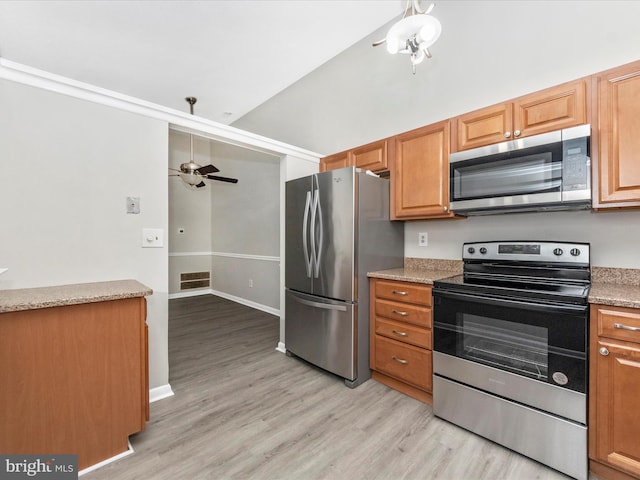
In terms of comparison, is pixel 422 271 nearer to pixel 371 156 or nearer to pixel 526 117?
pixel 371 156

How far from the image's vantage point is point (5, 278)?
1.62 metres

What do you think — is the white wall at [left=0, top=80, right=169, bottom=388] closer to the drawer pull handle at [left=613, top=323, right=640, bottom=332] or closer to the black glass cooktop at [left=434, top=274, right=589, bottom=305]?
the black glass cooktop at [left=434, top=274, right=589, bottom=305]

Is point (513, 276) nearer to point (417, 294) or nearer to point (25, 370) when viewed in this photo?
point (417, 294)

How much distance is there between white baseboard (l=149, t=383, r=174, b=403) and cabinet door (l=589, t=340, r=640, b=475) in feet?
8.46

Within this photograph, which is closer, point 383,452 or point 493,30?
point 383,452

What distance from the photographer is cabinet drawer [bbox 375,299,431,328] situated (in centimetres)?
205

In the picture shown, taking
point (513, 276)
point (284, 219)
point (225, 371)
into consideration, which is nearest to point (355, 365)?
point (225, 371)

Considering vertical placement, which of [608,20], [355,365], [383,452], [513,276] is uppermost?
[608,20]

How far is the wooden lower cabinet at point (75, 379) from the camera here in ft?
4.28

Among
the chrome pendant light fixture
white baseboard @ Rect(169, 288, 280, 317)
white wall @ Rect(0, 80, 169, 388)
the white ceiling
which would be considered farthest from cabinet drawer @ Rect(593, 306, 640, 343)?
white baseboard @ Rect(169, 288, 280, 317)

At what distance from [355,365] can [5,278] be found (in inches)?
90.9

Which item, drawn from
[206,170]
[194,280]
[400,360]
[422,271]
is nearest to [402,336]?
[400,360]

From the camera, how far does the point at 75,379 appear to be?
1439 millimetres

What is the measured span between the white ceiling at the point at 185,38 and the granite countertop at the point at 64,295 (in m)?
2.59
